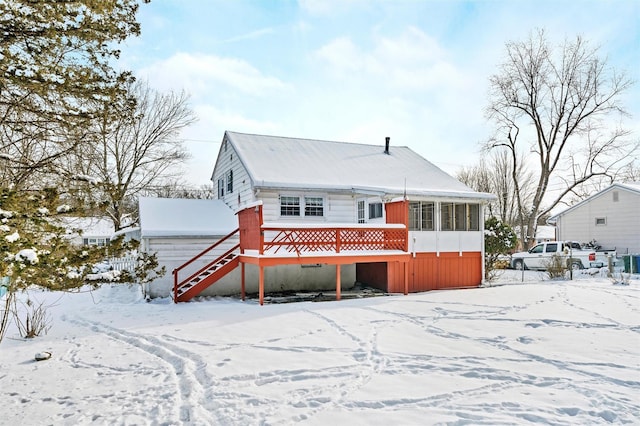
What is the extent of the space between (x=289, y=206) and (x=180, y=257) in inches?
154

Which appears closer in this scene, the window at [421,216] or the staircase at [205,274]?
the staircase at [205,274]

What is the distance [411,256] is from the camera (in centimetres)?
1404

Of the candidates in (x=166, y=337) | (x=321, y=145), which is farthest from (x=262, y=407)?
(x=321, y=145)

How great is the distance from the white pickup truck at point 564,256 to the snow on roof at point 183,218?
12563mm

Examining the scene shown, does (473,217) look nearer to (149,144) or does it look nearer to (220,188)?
(220,188)

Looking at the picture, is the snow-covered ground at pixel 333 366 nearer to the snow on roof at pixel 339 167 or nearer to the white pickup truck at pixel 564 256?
the snow on roof at pixel 339 167

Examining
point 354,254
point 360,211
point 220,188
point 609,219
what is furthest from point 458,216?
point 609,219

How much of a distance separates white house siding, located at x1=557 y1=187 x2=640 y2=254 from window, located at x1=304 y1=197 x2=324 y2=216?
16.8 metres

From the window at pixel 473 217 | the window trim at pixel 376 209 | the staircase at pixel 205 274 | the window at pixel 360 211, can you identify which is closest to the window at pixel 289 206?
the staircase at pixel 205 274

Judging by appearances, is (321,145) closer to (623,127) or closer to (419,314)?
(419,314)

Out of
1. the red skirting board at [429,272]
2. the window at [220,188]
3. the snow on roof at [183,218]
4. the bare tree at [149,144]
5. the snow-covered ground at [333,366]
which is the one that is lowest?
the snow-covered ground at [333,366]

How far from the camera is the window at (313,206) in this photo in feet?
46.1

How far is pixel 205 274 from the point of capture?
12.4 meters

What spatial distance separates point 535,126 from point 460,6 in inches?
877
